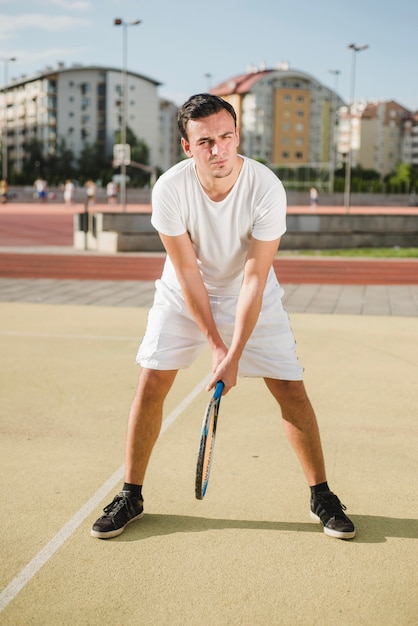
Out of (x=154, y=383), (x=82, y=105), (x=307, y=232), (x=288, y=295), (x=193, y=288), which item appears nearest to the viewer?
(x=193, y=288)

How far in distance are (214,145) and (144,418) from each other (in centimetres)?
117

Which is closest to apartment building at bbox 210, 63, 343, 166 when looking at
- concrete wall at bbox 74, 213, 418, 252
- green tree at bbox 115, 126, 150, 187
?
green tree at bbox 115, 126, 150, 187

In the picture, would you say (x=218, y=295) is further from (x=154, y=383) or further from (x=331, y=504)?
(x=331, y=504)

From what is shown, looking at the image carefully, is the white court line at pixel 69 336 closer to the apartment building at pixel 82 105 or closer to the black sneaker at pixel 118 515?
the black sneaker at pixel 118 515

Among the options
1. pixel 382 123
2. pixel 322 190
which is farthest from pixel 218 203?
pixel 382 123

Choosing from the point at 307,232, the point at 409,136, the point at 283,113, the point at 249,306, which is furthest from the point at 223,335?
the point at 409,136

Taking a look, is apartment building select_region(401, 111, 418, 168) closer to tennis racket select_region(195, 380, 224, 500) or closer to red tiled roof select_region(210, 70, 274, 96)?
red tiled roof select_region(210, 70, 274, 96)

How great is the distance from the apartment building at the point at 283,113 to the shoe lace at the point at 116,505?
112152mm

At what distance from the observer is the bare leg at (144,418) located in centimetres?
321

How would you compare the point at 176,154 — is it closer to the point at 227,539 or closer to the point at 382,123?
the point at 382,123

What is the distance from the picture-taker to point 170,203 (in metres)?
3.07

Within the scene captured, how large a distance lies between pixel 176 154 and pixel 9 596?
458 ft

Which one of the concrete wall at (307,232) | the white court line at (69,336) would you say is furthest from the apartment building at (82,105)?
the white court line at (69,336)

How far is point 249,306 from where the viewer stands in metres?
3.07
